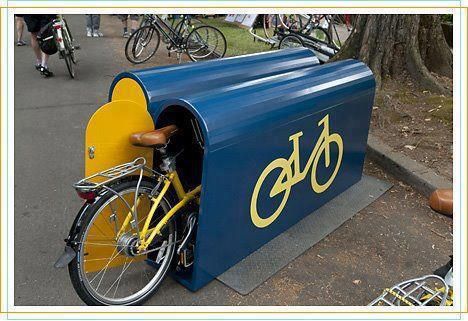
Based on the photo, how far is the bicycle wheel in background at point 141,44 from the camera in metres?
8.79

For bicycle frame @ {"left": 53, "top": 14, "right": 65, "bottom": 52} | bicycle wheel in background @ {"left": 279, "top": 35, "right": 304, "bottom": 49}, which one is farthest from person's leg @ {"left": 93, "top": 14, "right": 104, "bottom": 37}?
bicycle wheel in background @ {"left": 279, "top": 35, "right": 304, "bottom": 49}

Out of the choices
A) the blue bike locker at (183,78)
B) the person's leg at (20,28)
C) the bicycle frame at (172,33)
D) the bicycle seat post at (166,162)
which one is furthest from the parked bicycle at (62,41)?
the bicycle seat post at (166,162)

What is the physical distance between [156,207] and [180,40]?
23.5 feet

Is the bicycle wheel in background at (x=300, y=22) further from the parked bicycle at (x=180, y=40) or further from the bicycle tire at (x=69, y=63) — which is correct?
the bicycle tire at (x=69, y=63)

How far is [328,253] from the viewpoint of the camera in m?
3.26

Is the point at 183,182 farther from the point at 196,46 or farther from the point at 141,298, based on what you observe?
the point at 196,46

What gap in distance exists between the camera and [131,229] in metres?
2.71

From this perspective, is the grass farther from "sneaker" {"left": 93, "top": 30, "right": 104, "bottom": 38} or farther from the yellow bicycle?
the yellow bicycle

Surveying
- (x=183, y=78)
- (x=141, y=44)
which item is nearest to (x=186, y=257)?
(x=183, y=78)

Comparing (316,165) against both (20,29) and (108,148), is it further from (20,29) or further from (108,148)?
(20,29)

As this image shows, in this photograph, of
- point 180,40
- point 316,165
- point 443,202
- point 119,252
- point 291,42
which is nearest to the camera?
point 443,202

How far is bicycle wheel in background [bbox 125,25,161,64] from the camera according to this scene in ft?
28.8

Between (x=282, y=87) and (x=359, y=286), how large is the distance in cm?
139

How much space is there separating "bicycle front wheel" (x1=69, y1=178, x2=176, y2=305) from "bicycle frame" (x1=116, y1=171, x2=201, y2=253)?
4 centimetres
